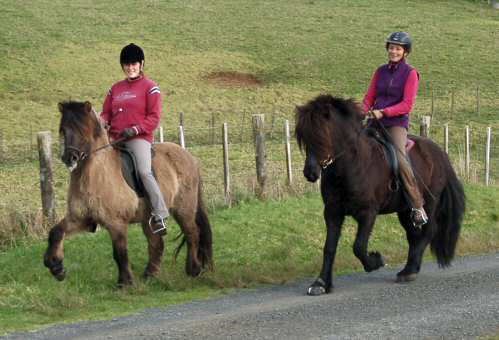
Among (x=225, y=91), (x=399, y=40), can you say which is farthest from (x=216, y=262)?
(x=225, y=91)

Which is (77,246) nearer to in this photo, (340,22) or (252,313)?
(252,313)

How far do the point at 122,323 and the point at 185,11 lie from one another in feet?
174

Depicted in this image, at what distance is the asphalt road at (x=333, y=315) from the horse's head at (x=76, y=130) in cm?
183

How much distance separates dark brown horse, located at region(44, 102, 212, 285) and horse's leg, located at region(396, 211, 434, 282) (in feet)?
7.84

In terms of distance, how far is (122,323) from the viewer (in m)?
8.47

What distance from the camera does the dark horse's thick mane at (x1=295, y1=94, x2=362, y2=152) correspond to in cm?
966

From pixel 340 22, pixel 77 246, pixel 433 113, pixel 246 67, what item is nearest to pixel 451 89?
pixel 433 113

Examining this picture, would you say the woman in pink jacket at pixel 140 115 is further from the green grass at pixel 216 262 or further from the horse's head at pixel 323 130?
the horse's head at pixel 323 130

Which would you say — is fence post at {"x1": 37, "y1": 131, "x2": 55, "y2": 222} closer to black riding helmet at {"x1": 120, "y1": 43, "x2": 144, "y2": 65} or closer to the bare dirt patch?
black riding helmet at {"x1": 120, "y1": 43, "x2": 144, "y2": 65}

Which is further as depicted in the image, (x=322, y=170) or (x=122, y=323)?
(x=322, y=170)

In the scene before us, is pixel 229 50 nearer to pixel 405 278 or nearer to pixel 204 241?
pixel 204 241

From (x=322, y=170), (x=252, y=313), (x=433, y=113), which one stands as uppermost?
(x=322, y=170)

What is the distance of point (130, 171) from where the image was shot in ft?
34.2

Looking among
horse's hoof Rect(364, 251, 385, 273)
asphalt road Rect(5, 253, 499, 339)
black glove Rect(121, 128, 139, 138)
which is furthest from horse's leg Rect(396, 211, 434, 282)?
black glove Rect(121, 128, 139, 138)
